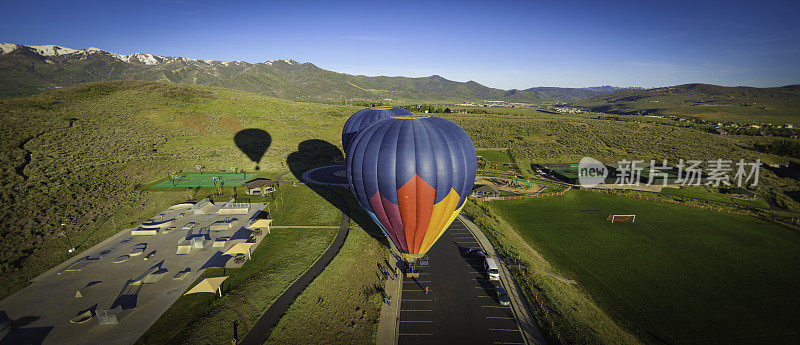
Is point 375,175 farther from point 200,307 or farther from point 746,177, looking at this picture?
point 746,177

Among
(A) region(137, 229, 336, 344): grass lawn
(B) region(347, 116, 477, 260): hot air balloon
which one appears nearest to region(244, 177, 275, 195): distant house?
(A) region(137, 229, 336, 344): grass lawn

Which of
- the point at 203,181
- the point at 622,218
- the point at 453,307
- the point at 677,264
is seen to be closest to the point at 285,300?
the point at 453,307

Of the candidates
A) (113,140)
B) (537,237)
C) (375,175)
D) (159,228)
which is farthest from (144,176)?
(537,237)

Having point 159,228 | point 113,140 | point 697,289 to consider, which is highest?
point 113,140

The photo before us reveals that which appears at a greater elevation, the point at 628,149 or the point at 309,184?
the point at 628,149

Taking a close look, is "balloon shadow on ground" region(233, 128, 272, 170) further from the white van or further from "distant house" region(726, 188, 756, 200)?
"distant house" region(726, 188, 756, 200)

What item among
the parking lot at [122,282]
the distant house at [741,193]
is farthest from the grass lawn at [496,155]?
the parking lot at [122,282]

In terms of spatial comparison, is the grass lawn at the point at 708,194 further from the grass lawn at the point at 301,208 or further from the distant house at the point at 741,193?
the grass lawn at the point at 301,208
